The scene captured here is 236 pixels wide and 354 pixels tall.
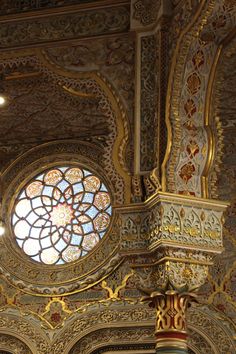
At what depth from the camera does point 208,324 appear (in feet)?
42.5

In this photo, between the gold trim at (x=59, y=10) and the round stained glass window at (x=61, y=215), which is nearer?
the gold trim at (x=59, y=10)

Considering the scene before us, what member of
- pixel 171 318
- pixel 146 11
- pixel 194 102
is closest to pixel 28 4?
pixel 146 11

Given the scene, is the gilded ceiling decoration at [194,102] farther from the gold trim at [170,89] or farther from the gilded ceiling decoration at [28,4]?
the gilded ceiling decoration at [28,4]

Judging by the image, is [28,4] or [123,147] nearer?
[123,147]

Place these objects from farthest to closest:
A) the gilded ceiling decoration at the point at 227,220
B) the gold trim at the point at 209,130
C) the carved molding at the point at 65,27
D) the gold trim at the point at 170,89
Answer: the gilded ceiling decoration at the point at 227,220, the carved molding at the point at 65,27, the gold trim at the point at 209,130, the gold trim at the point at 170,89

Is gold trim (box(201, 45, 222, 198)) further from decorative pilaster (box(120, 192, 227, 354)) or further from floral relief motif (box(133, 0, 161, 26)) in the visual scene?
floral relief motif (box(133, 0, 161, 26))

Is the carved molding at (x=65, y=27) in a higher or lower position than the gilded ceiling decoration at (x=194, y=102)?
higher

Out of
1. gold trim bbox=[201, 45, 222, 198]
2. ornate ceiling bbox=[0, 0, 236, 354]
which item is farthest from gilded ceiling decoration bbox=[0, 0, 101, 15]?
gold trim bbox=[201, 45, 222, 198]

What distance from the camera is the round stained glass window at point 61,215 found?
47.0 feet

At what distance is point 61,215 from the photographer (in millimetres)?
14633

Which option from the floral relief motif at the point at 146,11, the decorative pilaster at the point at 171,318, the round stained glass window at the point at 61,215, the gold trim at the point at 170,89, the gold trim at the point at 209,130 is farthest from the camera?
the round stained glass window at the point at 61,215

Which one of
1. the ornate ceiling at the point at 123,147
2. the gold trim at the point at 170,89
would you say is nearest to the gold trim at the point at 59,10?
the ornate ceiling at the point at 123,147

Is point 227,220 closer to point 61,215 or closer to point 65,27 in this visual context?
point 61,215

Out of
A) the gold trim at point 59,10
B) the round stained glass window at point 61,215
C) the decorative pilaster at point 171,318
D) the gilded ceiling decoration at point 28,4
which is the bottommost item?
the decorative pilaster at point 171,318
